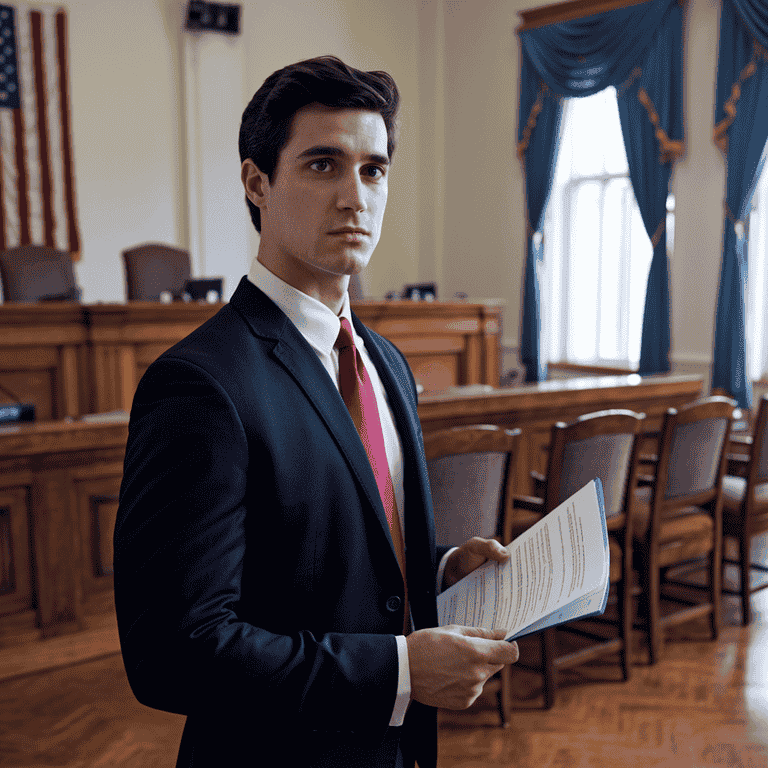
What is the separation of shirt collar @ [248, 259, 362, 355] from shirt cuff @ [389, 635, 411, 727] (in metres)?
0.37

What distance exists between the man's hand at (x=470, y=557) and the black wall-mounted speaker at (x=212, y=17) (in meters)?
7.47

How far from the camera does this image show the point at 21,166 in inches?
274

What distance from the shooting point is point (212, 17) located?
7.57m

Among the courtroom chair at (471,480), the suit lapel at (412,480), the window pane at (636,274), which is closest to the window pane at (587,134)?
the window pane at (636,274)

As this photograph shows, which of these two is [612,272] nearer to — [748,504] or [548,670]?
[748,504]

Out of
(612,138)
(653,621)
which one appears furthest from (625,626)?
(612,138)

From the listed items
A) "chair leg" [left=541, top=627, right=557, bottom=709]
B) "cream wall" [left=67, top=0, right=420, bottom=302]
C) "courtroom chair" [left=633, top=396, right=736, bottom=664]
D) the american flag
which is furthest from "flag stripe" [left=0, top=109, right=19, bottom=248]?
"chair leg" [left=541, top=627, right=557, bottom=709]

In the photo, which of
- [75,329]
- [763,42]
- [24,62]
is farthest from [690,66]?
[24,62]

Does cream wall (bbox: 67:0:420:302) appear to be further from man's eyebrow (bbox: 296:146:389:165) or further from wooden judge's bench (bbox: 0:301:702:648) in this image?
man's eyebrow (bbox: 296:146:389:165)

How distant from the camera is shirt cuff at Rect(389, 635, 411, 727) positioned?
0.88 metres

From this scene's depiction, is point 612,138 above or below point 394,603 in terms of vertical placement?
above

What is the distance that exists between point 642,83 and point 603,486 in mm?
4827

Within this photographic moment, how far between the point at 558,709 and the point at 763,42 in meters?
5.01

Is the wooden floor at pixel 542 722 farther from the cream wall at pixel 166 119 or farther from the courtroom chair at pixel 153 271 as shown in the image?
the cream wall at pixel 166 119
